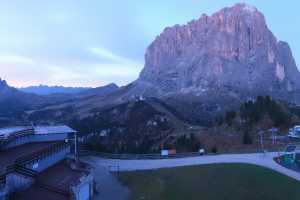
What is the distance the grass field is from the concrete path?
703 mm

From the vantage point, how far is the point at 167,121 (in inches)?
4122

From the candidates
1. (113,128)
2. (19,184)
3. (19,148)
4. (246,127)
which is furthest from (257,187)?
(113,128)

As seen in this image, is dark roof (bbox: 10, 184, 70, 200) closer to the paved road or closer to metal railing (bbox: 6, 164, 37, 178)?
metal railing (bbox: 6, 164, 37, 178)

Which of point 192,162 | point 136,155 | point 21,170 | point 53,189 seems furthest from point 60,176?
point 136,155

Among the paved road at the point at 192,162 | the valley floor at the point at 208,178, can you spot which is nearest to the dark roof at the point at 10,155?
the valley floor at the point at 208,178

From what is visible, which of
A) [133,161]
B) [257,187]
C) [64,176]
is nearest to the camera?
[257,187]

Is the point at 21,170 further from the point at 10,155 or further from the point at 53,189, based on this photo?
the point at 10,155

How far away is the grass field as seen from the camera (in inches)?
901

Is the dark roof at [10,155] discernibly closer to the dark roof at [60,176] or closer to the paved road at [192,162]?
the dark roof at [60,176]

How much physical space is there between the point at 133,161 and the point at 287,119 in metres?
29.6

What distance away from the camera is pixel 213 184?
25.8m

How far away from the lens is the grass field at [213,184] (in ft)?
75.0

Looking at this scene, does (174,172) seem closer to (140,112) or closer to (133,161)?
(133,161)

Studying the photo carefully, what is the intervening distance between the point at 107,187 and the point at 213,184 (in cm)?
942
